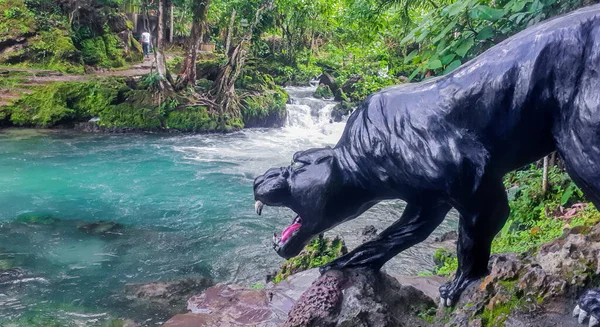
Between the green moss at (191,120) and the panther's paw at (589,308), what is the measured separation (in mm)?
15056

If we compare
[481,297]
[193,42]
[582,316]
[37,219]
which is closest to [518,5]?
[481,297]

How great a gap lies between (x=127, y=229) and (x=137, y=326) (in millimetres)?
3339

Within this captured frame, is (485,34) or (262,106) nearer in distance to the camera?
(485,34)

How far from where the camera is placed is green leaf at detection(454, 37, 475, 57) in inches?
137

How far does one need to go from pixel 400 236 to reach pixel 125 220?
6.60m

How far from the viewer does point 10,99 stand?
49.6 ft

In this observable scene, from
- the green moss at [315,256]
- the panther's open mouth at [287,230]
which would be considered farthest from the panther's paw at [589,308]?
the green moss at [315,256]

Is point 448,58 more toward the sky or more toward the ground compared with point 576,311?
more toward the sky

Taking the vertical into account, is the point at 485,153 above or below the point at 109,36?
below

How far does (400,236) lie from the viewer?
278 cm

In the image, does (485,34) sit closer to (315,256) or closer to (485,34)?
(485,34)

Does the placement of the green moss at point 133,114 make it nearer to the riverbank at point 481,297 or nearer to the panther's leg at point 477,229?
the riverbank at point 481,297

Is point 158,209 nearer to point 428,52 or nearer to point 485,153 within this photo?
point 428,52

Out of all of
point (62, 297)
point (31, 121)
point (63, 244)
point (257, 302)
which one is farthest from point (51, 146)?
point (257, 302)
